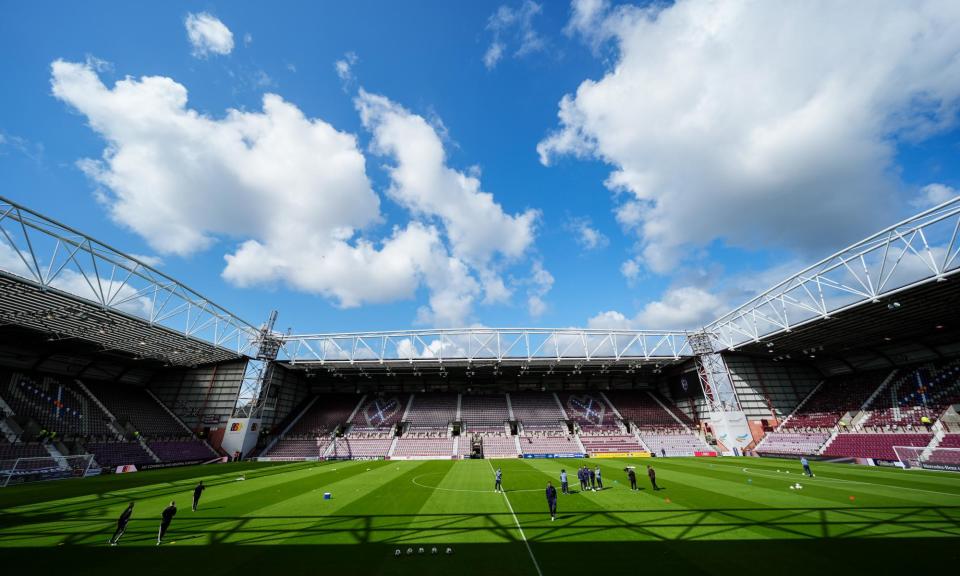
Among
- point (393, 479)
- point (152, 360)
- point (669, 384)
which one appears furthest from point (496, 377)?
point (152, 360)

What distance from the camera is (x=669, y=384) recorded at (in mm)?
58094

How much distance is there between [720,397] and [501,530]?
144ft

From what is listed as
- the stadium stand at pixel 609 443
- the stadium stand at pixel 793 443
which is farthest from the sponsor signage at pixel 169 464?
the stadium stand at pixel 793 443

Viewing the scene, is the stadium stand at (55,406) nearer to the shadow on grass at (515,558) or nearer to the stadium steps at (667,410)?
the shadow on grass at (515,558)

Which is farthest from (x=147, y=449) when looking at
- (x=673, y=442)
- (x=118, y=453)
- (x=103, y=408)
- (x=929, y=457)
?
(x=929, y=457)

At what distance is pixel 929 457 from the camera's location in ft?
91.0

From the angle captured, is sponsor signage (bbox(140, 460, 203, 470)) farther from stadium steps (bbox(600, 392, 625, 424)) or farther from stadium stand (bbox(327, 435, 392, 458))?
stadium steps (bbox(600, 392, 625, 424))

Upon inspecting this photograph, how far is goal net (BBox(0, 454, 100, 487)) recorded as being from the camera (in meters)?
25.6

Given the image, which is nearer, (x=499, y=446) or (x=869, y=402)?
(x=869, y=402)

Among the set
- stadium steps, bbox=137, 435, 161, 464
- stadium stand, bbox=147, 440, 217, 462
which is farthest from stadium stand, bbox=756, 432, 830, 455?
stadium steps, bbox=137, 435, 161, 464

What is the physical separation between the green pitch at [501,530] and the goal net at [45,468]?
8640 mm

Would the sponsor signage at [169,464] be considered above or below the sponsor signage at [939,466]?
below

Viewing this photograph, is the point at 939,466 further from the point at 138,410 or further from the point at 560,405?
the point at 138,410

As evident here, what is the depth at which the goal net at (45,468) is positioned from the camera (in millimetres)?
25639
